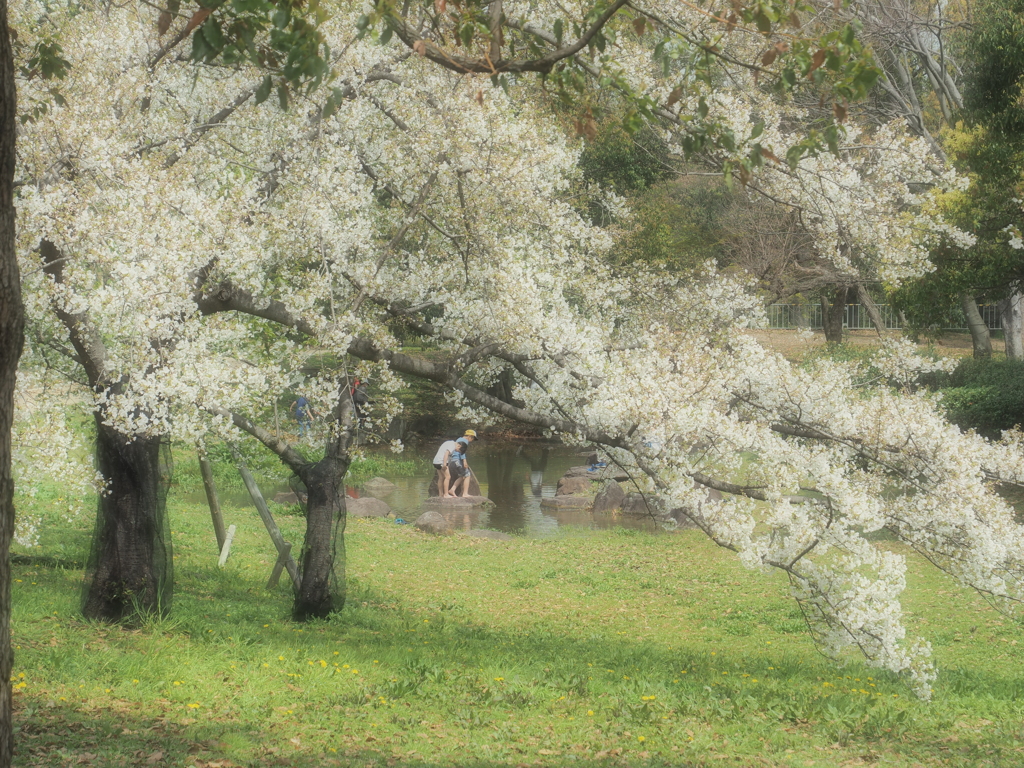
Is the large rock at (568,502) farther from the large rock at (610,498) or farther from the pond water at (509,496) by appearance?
the large rock at (610,498)

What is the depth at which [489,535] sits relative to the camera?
17.8 m

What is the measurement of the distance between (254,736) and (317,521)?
3.46m

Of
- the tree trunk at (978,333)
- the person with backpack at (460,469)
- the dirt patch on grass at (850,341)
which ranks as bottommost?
the person with backpack at (460,469)

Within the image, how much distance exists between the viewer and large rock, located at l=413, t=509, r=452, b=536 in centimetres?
1778

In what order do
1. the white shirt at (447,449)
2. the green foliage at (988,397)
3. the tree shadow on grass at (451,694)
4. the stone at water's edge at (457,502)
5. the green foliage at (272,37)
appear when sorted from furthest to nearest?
the green foliage at (988,397), the white shirt at (447,449), the stone at water's edge at (457,502), the tree shadow on grass at (451,694), the green foliage at (272,37)

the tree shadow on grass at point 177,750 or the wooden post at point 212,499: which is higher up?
the wooden post at point 212,499

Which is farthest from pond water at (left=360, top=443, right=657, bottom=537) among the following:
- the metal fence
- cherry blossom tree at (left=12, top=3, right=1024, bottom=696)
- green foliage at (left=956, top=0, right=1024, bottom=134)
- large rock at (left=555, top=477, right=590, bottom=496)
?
the metal fence

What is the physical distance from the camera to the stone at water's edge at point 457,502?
20.6 meters

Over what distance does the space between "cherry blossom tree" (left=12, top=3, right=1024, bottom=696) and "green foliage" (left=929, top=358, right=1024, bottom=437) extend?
11.5 meters

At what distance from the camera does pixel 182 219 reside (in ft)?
26.7

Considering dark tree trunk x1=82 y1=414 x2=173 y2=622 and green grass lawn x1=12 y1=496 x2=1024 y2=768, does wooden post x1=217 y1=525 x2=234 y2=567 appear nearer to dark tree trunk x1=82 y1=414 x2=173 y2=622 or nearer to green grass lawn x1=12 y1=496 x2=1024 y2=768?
green grass lawn x1=12 y1=496 x2=1024 y2=768

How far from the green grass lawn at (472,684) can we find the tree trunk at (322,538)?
27 centimetres

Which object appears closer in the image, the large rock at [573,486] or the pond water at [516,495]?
the pond water at [516,495]

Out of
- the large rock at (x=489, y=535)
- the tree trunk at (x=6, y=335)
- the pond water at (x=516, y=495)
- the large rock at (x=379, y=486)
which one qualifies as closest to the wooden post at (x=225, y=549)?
the large rock at (x=489, y=535)
